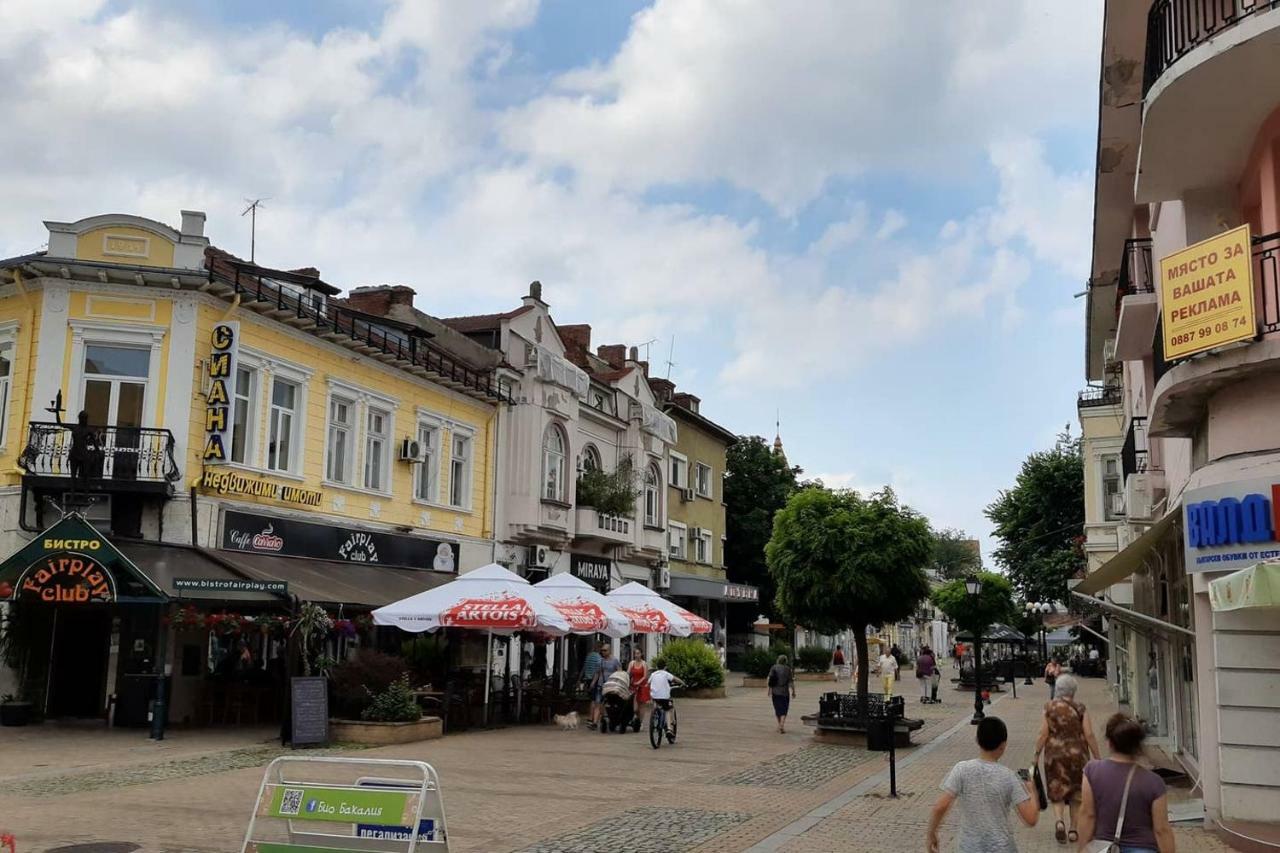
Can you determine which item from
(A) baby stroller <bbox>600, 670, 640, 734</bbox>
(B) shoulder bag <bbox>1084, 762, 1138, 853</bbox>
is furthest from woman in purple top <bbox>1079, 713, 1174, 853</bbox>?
(A) baby stroller <bbox>600, 670, 640, 734</bbox>

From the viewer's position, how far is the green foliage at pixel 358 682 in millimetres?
19016

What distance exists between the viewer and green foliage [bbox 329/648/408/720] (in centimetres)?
1902

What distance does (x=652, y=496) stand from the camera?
132ft

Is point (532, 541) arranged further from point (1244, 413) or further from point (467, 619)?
point (1244, 413)

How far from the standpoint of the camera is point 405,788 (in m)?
7.44

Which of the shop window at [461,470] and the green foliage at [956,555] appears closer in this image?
the shop window at [461,470]

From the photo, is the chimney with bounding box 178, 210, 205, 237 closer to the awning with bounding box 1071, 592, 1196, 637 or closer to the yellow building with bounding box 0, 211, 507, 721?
the yellow building with bounding box 0, 211, 507, 721

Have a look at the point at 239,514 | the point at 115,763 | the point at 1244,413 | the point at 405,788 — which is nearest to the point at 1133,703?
the point at 1244,413

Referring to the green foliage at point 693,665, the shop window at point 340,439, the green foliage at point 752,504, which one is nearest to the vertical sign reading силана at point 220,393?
the shop window at point 340,439

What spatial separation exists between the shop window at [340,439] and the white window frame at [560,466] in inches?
292

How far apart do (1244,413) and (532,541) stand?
23202 mm

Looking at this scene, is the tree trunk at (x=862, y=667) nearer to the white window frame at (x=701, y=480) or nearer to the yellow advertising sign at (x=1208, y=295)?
the yellow advertising sign at (x=1208, y=295)

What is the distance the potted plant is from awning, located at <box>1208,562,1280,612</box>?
18.5 m

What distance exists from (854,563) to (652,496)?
1999 cm
